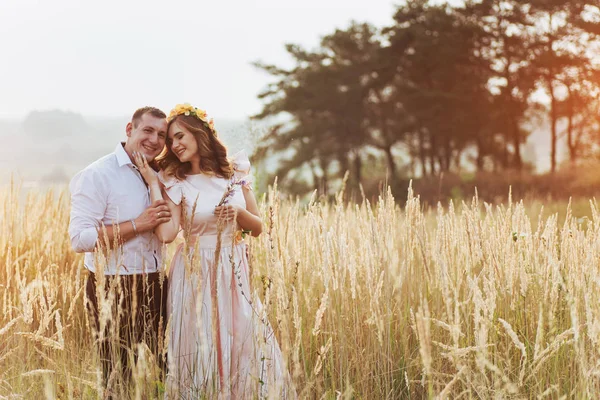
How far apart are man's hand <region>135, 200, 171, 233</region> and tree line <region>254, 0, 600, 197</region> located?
1765cm

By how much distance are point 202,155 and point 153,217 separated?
21.9 inches

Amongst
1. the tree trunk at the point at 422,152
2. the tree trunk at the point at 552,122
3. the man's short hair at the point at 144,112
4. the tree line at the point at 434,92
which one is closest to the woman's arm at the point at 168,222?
the man's short hair at the point at 144,112

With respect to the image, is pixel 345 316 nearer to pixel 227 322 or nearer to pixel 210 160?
pixel 227 322

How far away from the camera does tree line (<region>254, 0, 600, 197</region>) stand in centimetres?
2288

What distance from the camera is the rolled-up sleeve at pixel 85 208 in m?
3.33

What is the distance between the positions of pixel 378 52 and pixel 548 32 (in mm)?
6354

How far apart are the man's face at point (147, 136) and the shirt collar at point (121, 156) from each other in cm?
3

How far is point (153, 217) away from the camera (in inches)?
130

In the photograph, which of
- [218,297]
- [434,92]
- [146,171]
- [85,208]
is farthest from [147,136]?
[434,92]

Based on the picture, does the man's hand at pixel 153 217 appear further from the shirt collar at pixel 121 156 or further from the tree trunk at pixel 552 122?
the tree trunk at pixel 552 122

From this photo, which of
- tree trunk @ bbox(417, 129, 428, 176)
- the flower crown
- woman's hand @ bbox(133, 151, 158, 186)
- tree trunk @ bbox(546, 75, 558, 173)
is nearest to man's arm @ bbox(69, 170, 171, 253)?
woman's hand @ bbox(133, 151, 158, 186)

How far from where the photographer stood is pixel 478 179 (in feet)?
72.4

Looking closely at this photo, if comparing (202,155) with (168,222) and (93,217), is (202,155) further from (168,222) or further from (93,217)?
(93,217)

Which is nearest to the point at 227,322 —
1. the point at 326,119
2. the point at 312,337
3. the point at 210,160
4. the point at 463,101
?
the point at 312,337
